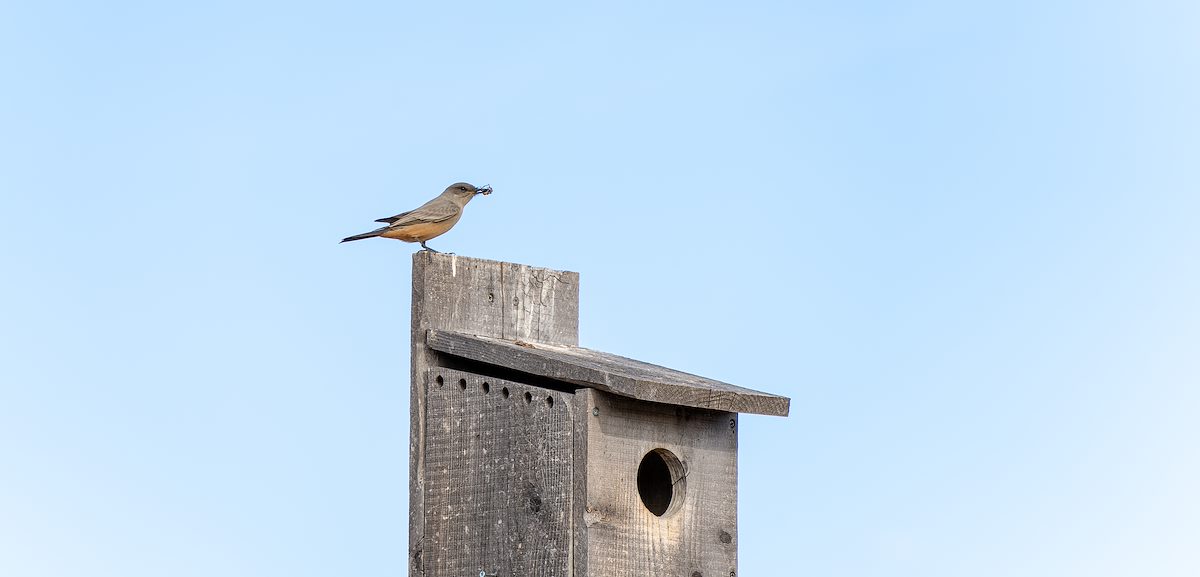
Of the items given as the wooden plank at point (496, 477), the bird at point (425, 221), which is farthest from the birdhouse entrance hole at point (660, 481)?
the bird at point (425, 221)

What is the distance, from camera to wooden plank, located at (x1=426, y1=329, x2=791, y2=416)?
6121 mm

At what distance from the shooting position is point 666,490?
6.64 metres

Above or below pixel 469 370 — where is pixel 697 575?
below

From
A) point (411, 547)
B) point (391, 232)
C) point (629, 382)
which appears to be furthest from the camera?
point (391, 232)

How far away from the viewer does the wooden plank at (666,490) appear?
6.11 m

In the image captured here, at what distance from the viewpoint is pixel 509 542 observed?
622 cm

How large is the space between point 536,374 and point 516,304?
2.21 ft

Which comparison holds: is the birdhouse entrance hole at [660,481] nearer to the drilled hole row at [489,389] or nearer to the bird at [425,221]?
the drilled hole row at [489,389]

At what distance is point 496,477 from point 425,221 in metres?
1.45

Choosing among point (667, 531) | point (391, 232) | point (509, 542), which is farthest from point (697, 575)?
point (391, 232)

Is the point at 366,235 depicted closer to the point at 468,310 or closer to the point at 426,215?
the point at 426,215

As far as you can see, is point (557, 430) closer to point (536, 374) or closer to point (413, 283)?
point (536, 374)

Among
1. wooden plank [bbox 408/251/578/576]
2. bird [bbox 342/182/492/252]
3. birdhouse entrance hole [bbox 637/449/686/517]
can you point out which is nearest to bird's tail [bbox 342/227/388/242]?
bird [bbox 342/182/492/252]

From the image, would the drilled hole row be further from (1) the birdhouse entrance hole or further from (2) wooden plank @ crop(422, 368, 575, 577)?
(1) the birdhouse entrance hole
